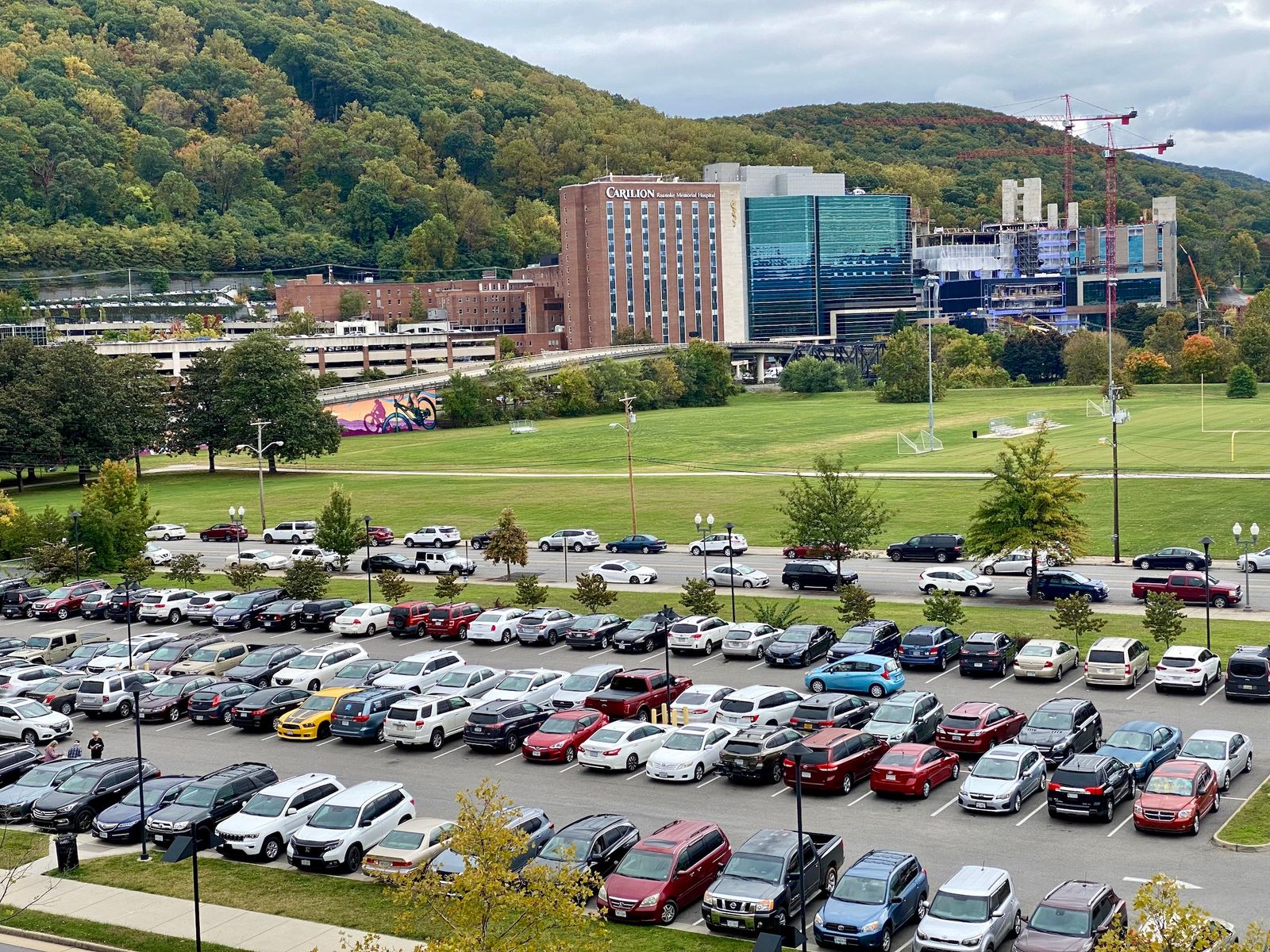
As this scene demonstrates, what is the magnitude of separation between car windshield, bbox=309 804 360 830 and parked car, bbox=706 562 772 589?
1241 inches

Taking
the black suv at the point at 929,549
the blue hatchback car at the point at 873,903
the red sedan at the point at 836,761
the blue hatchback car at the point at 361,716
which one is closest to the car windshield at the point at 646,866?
the blue hatchback car at the point at 873,903

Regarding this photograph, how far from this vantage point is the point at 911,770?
31.4m

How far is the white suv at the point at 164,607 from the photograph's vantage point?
185 ft

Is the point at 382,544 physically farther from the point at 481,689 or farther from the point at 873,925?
the point at 873,925

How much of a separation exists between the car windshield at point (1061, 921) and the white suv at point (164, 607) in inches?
1659

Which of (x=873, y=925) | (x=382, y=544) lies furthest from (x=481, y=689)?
(x=382, y=544)

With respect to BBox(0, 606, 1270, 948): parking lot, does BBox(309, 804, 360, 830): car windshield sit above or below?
above

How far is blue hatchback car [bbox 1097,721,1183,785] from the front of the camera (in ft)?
103

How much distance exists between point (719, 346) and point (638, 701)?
5781 inches

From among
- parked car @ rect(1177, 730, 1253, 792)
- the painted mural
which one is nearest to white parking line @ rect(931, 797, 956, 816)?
parked car @ rect(1177, 730, 1253, 792)

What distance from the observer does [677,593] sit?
2274 inches

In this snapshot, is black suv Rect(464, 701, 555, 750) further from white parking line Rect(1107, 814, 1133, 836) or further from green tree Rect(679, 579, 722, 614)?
white parking line Rect(1107, 814, 1133, 836)

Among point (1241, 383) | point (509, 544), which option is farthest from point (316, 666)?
point (1241, 383)

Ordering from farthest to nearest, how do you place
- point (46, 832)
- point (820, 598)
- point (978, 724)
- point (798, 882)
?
1. point (820, 598)
2. point (978, 724)
3. point (46, 832)
4. point (798, 882)
